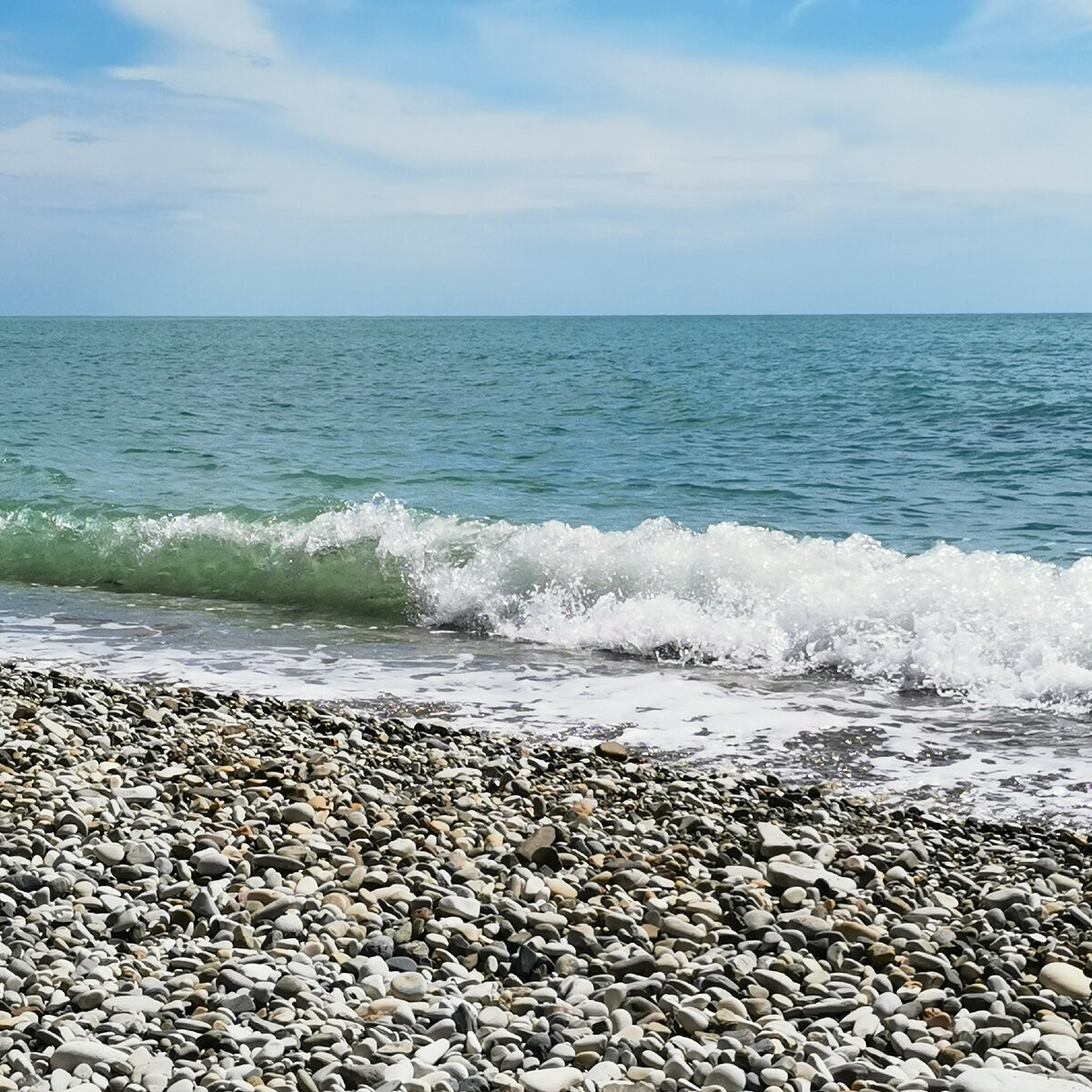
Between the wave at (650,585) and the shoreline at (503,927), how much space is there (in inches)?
125

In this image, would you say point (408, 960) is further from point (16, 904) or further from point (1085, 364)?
point (1085, 364)

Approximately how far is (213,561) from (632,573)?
4.59 metres

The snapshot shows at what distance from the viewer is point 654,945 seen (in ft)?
13.5

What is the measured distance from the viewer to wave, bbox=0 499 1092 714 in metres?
8.77

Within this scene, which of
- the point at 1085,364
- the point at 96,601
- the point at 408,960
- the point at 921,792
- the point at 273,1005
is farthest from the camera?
the point at 1085,364

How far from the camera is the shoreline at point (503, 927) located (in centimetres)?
335

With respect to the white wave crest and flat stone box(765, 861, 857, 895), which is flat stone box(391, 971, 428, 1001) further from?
the white wave crest

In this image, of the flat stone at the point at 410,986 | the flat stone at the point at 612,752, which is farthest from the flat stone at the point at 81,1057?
the flat stone at the point at 612,752

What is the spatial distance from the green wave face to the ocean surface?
0.04 m

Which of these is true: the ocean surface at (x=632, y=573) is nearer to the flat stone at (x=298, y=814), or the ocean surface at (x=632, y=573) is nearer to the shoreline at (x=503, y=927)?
the shoreline at (x=503, y=927)

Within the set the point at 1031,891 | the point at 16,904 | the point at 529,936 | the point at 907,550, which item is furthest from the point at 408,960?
the point at 907,550

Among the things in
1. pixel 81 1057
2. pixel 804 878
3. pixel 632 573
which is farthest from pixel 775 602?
pixel 81 1057

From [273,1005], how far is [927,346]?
50943mm

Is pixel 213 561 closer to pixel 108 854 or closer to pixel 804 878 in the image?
pixel 108 854
